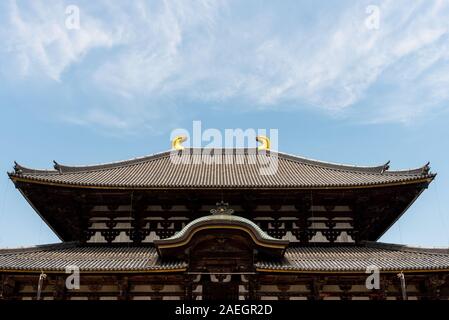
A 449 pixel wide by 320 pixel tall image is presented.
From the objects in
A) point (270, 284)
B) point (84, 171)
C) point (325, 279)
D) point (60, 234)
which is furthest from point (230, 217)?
point (60, 234)

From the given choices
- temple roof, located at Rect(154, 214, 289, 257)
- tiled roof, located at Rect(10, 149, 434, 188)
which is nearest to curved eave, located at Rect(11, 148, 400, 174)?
tiled roof, located at Rect(10, 149, 434, 188)

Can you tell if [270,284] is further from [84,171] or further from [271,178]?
[84,171]

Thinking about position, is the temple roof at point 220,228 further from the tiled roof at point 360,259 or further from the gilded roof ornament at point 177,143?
the gilded roof ornament at point 177,143

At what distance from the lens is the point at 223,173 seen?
77.0 ft

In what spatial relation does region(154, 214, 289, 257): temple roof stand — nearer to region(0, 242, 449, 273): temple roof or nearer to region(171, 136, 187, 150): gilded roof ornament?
region(0, 242, 449, 273): temple roof

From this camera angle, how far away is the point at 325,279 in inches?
687

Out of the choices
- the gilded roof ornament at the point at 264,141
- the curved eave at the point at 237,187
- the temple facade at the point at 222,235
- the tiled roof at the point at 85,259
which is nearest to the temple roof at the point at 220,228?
the temple facade at the point at 222,235

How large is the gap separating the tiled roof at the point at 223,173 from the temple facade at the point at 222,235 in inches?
3.3

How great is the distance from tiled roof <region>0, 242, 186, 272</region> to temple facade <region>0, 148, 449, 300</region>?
44 mm

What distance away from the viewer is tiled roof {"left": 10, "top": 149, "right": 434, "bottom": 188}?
64.3ft

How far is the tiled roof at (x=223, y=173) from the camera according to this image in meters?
19.6

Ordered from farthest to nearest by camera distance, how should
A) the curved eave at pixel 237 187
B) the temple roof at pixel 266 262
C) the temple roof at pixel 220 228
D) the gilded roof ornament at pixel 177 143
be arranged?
the gilded roof ornament at pixel 177 143 → the curved eave at pixel 237 187 → the temple roof at pixel 220 228 → the temple roof at pixel 266 262

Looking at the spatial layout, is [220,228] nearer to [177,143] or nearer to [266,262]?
[266,262]

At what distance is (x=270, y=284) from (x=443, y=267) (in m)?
6.57
